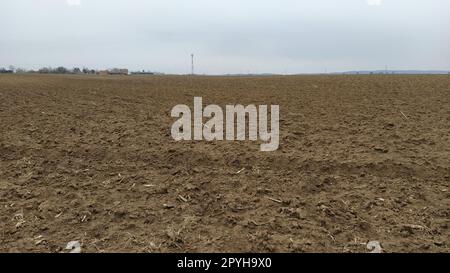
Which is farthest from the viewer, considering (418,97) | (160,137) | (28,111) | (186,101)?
(186,101)

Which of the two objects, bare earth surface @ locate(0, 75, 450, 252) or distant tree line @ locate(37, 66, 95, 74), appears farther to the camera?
distant tree line @ locate(37, 66, 95, 74)

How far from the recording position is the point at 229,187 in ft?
18.4

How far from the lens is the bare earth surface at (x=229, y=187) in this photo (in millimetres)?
4293

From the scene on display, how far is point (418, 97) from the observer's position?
1230 centimetres

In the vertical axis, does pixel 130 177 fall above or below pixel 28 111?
below

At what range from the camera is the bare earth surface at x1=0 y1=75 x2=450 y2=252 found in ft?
14.1

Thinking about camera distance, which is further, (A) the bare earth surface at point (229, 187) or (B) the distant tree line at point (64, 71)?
(B) the distant tree line at point (64, 71)

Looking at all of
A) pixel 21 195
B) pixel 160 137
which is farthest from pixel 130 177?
pixel 160 137

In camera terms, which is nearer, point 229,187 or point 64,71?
point 229,187
